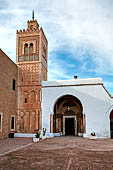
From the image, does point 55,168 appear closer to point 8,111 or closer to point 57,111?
point 8,111

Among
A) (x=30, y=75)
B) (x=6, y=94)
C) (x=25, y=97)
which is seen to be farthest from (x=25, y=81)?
(x=6, y=94)

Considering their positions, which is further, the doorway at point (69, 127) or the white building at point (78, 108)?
the doorway at point (69, 127)

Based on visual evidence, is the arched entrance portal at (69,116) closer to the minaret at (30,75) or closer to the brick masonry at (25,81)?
the minaret at (30,75)

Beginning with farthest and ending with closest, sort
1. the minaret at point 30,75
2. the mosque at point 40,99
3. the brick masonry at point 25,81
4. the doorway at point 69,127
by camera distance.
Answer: the doorway at point 69,127 → the minaret at point 30,75 → the mosque at point 40,99 → the brick masonry at point 25,81

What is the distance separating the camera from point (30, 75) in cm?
1797

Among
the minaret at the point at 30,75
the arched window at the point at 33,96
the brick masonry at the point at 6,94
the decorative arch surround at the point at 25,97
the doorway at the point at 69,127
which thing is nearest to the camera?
the brick masonry at the point at 6,94

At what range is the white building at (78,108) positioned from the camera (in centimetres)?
1551

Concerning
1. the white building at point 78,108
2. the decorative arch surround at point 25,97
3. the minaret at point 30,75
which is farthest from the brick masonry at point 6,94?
the white building at point 78,108

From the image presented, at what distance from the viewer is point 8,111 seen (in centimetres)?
1528

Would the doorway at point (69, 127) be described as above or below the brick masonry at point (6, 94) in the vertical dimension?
below

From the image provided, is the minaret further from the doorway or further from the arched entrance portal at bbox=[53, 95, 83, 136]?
the doorway

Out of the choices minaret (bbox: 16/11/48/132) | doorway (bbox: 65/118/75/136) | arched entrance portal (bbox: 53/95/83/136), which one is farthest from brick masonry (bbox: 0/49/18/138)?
doorway (bbox: 65/118/75/136)

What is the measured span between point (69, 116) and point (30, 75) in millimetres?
5553

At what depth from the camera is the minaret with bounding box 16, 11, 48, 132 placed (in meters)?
17.0
